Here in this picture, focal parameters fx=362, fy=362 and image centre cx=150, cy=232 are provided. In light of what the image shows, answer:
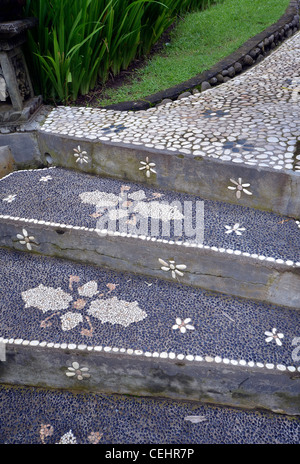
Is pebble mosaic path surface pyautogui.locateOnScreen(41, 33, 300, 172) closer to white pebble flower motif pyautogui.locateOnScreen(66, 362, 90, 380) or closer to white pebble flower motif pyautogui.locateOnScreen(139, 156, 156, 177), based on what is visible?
white pebble flower motif pyautogui.locateOnScreen(139, 156, 156, 177)

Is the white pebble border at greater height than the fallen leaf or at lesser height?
greater

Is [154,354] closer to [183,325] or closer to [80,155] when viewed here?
[183,325]

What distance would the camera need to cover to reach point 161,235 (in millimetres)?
1876

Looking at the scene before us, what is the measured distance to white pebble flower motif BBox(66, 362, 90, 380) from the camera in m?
1.62

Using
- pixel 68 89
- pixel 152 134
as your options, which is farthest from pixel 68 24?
pixel 152 134

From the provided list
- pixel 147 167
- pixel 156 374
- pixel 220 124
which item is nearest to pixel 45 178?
pixel 147 167

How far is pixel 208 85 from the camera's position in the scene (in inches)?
119

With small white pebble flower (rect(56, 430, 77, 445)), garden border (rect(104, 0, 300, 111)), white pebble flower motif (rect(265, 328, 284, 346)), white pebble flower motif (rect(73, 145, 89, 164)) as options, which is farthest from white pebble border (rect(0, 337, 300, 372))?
garden border (rect(104, 0, 300, 111))

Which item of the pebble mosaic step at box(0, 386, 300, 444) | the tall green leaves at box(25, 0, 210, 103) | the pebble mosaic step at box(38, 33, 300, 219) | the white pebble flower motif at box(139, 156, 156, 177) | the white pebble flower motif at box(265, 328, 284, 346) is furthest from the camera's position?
the tall green leaves at box(25, 0, 210, 103)

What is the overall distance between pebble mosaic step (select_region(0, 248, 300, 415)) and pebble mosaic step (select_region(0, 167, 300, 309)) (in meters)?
0.11

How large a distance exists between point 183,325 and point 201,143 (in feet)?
3.60

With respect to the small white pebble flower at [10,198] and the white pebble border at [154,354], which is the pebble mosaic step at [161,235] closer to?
the small white pebble flower at [10,198]

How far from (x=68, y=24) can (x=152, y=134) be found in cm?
107

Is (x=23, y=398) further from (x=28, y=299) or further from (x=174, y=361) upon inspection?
(x=174, y=361)
